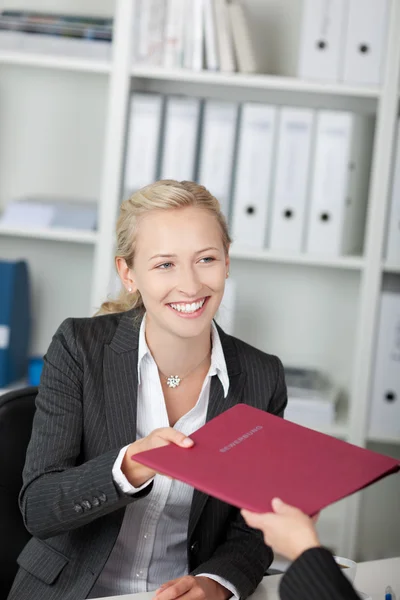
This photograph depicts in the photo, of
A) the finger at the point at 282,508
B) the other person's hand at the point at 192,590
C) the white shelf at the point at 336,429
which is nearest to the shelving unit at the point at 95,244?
the white shelf at the point at 336,429

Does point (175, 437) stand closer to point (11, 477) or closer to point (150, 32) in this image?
point (11, 477)

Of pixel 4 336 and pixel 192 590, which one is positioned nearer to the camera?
pixel 192 590

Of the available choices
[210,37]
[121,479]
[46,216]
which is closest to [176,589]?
[121,479]

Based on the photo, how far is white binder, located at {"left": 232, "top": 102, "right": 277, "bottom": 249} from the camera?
2.54 m

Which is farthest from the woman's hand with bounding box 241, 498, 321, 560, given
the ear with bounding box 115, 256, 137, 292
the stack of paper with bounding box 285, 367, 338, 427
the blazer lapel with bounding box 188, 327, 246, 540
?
the stack of paper with bounding box 285, 367, 338, 427

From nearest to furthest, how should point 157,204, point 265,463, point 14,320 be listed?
point 265,463 → point 157,204 → point 14,320

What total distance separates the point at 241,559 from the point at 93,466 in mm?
303

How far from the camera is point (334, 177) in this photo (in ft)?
8.36

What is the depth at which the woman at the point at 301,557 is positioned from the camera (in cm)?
100

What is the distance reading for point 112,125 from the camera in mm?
2582

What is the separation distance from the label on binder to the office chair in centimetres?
111

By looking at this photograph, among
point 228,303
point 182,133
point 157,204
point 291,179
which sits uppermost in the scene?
point 182,133

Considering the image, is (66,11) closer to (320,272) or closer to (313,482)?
(320,272)

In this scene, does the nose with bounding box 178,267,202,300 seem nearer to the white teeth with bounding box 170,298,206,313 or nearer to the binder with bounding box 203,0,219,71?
the white teeth with bounding box 170,298,206,313
